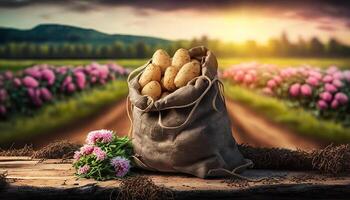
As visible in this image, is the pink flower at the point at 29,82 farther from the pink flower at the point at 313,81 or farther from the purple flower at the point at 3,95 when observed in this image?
the pink flower at the point at 313,81

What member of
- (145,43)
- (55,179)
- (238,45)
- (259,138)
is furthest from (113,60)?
(55,179)

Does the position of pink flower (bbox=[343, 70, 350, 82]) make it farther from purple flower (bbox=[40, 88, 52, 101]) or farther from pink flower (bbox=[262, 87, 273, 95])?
purple flower (bbox=[40, 88, 52, 101])

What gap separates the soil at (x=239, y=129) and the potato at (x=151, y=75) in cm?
208

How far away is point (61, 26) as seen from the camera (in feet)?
20.7

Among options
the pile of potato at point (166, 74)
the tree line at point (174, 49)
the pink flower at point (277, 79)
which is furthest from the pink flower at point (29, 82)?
the pile of potato at point (166, 74)

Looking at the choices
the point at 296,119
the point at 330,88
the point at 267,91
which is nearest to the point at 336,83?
the point at 330,88

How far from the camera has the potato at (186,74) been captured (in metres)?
3.96

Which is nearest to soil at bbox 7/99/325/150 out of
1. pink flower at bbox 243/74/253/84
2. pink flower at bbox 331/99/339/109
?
pink flower at bbox 243/74/253/84

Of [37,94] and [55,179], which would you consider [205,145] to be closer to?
[55,179]

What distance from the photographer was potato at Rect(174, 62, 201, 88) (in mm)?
3961

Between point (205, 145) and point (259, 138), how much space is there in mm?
2353

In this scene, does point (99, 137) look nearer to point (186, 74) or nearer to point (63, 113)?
point (186, 74)

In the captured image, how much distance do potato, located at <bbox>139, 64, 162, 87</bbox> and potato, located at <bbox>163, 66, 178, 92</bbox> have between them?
7cm

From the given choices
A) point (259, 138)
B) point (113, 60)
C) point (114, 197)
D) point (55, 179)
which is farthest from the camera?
point (113, 60)
